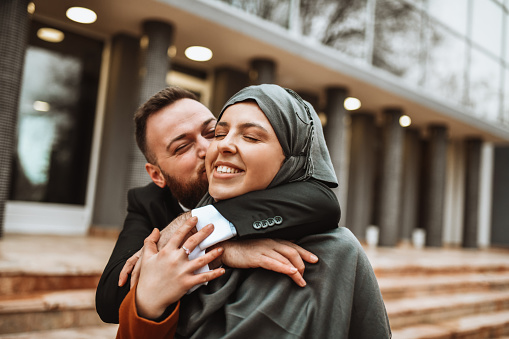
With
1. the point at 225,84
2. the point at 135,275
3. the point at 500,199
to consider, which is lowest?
the point at 135,275

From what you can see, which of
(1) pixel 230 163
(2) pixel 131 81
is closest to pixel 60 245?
(2) pixel 131 81

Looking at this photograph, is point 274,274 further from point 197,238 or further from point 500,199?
point 500,199

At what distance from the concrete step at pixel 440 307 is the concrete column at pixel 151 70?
4128 mm

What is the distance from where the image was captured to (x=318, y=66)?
8.58 meters

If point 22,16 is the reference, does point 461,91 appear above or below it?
above

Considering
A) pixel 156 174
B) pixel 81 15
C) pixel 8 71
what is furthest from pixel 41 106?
pixel 156 174

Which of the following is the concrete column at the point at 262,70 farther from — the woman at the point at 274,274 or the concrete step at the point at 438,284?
the woman at the point at 274,274

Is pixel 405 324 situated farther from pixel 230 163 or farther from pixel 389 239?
pixel 389 239

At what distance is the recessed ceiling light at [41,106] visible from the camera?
7523 mm

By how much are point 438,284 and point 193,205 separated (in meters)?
5.56

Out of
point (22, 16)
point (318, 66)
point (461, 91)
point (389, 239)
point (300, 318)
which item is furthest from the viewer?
point (461, 91)

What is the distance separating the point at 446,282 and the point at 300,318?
615 centimetres

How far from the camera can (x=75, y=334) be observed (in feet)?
10.9

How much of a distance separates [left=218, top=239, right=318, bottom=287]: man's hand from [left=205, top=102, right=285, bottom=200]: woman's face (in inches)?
6.5
